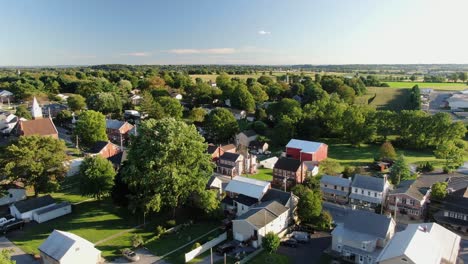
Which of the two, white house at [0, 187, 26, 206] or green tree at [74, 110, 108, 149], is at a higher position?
green tree at [74, 110, 108, 149]

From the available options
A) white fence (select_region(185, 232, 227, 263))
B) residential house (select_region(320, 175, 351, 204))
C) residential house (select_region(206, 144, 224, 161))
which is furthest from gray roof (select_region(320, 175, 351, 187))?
residential house (select_region(206, 144, 224, 161))

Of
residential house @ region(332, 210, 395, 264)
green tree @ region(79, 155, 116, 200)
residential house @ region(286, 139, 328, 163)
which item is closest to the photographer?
residential house @ region(332, 210, 395, 264)

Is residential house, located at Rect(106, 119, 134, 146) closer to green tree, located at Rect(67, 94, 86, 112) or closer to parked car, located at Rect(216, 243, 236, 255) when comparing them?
green tree, located at Rect(67, 94, 86, 112)

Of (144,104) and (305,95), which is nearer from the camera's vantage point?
(144,104)

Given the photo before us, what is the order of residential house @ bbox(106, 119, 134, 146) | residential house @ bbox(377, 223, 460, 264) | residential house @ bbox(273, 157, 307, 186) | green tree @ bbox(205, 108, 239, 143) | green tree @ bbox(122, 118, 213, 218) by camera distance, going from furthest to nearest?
residential house @ bbox(106, 119, 134, 146) → green tree @ bbox(205, 108, 239, 143) → residential house @ bbox(273, 157, 307, 186) → green tree @ bbox(122, 118, 213, 218) → residential house @ bbox(377, 223, 460, 264)

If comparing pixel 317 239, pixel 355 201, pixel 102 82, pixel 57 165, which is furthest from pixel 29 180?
pixel 102 82

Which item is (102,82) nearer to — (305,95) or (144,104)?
(144,104)

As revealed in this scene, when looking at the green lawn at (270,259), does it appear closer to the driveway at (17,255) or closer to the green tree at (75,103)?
the driveway at (17,255)
